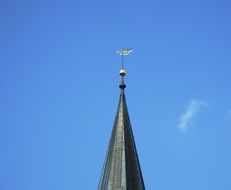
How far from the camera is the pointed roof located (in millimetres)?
42469

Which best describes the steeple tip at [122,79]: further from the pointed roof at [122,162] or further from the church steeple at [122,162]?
the pointed roof at [122,162]

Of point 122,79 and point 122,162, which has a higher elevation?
point 122,79

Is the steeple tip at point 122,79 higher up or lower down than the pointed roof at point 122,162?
higher up

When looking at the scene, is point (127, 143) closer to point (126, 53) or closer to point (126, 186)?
point (126, 186)

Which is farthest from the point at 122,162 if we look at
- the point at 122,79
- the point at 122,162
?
the point at 122,79

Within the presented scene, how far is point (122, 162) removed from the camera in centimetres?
4372

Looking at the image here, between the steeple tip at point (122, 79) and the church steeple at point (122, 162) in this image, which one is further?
the steeple tip at point (122, 79)

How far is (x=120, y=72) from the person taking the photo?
52.6 m

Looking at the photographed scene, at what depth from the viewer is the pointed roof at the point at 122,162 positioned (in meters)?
42.5

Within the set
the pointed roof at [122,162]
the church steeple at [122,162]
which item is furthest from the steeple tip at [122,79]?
the pointed roof at [122,162]

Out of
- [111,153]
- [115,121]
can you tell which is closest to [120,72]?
[115,121]

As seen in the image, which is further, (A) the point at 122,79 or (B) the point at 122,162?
(A) the point at 122,79

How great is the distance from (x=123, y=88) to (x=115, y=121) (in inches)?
164

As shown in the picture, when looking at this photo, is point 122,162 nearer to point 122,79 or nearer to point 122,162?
point 122,162
